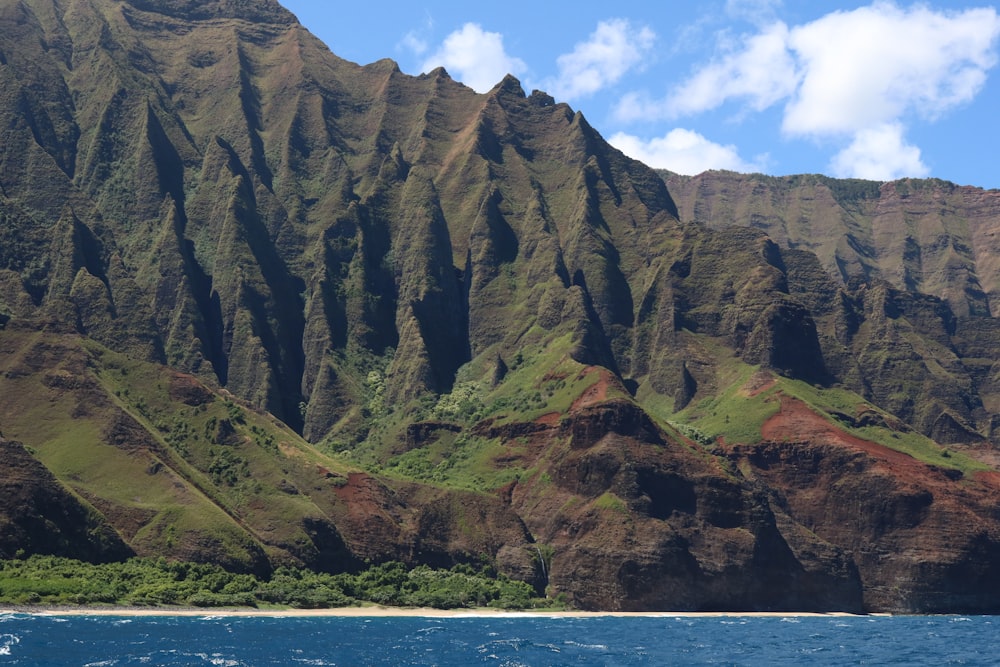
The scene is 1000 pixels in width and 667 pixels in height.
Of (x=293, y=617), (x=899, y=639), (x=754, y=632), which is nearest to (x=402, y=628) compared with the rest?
(x=293, y=617)

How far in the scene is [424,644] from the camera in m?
160

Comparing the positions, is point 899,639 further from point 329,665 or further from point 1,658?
point 1,658

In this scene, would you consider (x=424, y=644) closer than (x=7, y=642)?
No

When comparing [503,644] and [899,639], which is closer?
[503,644]

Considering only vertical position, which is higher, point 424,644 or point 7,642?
point 424,644

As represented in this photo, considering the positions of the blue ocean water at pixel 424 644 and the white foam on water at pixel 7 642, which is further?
the blue ocean water at pixel 424 644

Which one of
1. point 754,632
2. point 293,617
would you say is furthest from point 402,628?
point 754,632

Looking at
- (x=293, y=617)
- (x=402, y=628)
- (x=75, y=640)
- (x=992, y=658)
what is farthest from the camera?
(x=293, y=617)

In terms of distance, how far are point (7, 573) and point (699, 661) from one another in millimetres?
92666

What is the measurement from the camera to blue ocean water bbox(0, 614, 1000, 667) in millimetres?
138500

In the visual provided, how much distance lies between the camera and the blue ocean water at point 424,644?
5453 inches

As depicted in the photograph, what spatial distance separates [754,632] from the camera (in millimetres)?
196500

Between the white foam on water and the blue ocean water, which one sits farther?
the blue ocean water

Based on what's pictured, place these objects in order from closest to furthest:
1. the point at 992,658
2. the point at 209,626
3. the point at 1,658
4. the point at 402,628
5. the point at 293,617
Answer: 1. the point at 1,658
2. the point at 992,658
3. the point at 209,626
4. the point at 402,628
5. the point at 293,617
